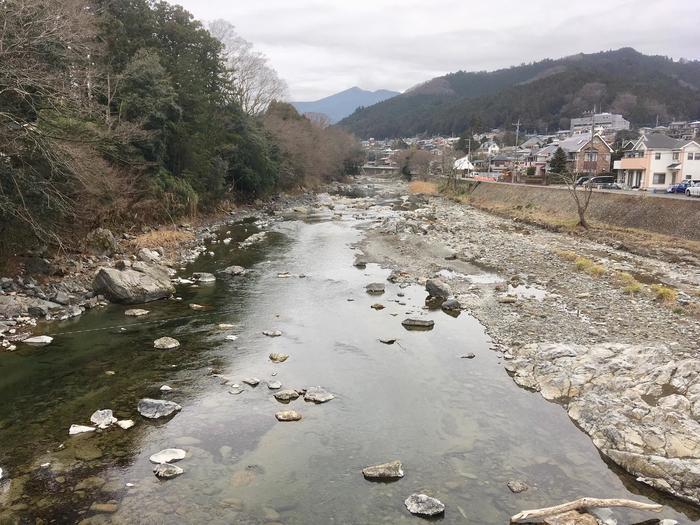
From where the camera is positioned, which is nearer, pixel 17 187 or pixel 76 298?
pixel 17 187

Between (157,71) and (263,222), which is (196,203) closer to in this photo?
(263,222)

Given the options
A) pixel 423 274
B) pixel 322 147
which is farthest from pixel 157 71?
pixel 322 147

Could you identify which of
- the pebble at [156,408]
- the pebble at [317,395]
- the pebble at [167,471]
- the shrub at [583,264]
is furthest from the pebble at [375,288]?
the pebble at [167,471]

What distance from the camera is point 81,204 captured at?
1698cm

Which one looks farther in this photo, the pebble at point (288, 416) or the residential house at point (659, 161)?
the residential house at point (659, 161)

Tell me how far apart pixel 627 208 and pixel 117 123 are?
96.1 feet

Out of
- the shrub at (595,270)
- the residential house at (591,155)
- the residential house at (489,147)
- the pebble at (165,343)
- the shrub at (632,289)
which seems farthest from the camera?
the residential house at (489,147)

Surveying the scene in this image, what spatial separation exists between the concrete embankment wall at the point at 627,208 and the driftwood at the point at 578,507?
76.8ft

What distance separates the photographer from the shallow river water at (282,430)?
6.16 metres

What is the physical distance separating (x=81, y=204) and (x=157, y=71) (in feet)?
35.7

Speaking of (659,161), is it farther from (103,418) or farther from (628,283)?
(103,418)

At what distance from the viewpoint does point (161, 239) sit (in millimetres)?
22406

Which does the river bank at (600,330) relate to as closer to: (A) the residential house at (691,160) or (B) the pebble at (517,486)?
(B) the pebble at (517,486)

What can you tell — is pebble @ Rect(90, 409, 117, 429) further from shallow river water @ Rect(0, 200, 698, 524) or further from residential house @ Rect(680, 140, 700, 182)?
residential house @ Rect(680, 140, 700, 182)
